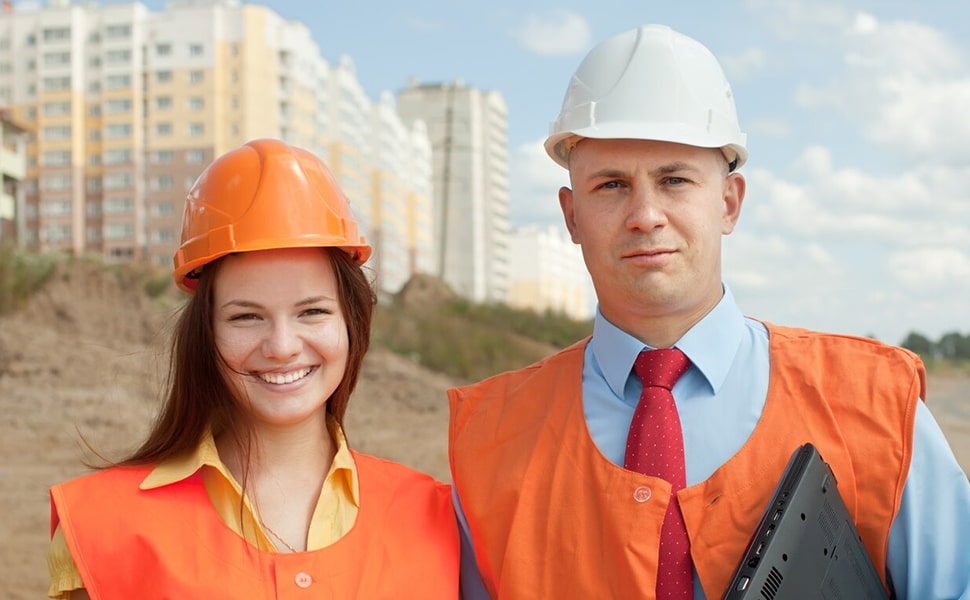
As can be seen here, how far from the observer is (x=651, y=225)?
2553 mm

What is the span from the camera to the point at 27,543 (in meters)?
8.99

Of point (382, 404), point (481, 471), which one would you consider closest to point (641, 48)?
point (481, 471)

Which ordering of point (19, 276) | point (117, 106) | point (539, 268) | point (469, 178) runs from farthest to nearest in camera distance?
point (539, 268) → point (469, 178) → point (117, 106) → point (19, 276)

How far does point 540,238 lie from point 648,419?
10703cm

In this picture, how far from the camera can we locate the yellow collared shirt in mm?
2525

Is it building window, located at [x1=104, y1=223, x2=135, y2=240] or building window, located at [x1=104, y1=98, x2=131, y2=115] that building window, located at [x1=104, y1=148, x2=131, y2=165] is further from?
building window, located at [x1=104, y1=223, x2=135, y2=240]

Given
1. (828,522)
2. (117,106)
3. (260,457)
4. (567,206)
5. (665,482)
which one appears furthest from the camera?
(117,106)

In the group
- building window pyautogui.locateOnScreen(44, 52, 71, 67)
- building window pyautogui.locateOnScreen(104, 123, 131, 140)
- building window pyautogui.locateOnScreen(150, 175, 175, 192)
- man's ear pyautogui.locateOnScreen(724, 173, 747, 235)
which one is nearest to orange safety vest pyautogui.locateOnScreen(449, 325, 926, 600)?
man's ear pyautogui.locateOnScreen(724, 173, 747, 235)

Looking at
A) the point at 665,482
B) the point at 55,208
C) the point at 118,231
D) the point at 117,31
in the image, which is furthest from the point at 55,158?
the point at 665,482

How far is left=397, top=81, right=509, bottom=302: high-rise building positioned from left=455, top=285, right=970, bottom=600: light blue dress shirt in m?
78.9

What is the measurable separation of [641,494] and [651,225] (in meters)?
0.67

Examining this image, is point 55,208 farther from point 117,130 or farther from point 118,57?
point 118,57

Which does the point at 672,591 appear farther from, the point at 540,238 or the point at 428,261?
the point at 540,238

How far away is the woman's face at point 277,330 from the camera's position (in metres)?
2.66
